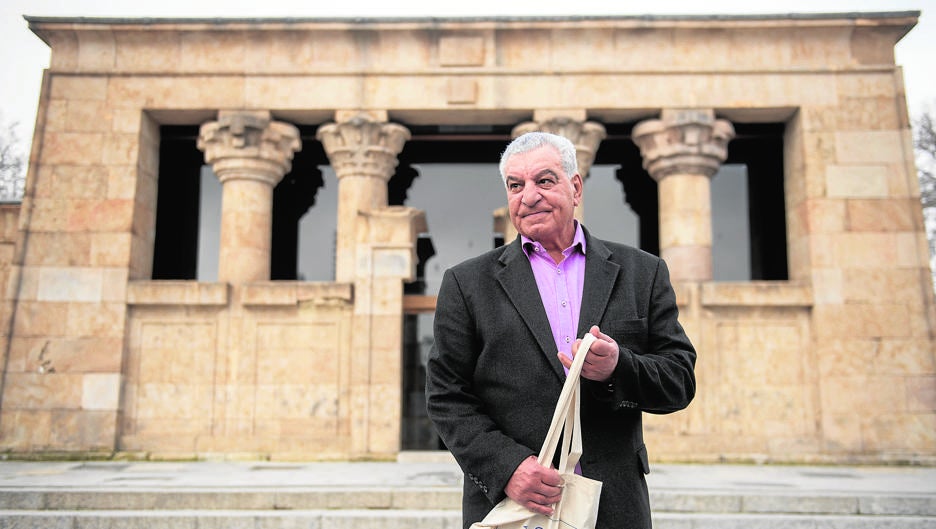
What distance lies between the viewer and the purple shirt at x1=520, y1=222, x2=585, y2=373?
8.87 ft

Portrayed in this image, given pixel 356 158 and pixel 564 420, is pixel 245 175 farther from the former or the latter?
pixel 564 420

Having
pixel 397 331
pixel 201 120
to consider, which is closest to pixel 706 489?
pixel 397 331

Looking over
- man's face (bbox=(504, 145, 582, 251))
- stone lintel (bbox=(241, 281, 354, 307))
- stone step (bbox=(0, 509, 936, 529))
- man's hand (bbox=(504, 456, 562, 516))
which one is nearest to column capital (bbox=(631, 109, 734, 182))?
stone lintel (bbox=(241, 281, 354, 307))

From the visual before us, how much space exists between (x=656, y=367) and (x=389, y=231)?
9.67m

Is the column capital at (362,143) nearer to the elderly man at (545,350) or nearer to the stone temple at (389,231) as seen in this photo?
the stone temple at (389,231)

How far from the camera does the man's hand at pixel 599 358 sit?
2.36 meters

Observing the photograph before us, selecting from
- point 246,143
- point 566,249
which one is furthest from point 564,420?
point 246,143

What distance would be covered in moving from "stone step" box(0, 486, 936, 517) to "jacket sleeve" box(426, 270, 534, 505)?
5132mm

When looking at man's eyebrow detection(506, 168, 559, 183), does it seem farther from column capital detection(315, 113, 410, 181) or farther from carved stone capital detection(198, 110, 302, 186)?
carved stone capital detection(198, 110, 302, 186)

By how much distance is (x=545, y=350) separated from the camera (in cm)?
261

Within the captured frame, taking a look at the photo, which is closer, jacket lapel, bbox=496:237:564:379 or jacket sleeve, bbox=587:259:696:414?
jacket sleeve, bbox=587:259:696:414

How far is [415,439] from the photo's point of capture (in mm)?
12961

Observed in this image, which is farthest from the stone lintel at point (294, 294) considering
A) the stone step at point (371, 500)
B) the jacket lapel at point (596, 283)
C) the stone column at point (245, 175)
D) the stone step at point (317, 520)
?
the jacket lapel at point (596, 283)

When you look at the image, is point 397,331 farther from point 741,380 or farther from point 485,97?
point 741,380
